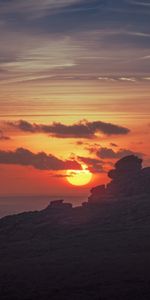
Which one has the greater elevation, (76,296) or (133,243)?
(133,243)

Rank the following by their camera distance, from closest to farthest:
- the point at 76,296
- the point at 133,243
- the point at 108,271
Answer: the point at 76,296 < the point at 108,271 < the point at 133,243

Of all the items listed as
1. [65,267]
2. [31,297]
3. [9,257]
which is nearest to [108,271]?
[65,267]

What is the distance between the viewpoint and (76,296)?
144250 mm

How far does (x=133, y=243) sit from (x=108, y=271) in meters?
32.1

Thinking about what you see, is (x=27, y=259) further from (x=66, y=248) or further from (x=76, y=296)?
(x=76, y=296)

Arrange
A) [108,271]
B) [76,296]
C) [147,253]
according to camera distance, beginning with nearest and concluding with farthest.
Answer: [76,296] → [108,271] → [147,253]

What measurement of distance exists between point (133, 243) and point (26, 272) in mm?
36165

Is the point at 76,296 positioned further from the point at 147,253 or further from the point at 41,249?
the point at 41,249

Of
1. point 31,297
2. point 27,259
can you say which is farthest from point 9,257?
point 31,297

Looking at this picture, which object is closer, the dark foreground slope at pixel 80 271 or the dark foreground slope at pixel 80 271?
the dark foreground slope at pixel 80 271

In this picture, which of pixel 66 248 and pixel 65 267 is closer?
pixel 65 267

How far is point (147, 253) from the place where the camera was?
180 metres

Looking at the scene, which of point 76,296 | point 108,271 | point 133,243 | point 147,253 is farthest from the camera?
point 133,243

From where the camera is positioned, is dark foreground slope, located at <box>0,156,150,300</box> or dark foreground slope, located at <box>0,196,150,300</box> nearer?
dark foreground slope, located at <box>0,156,150,300</box>
